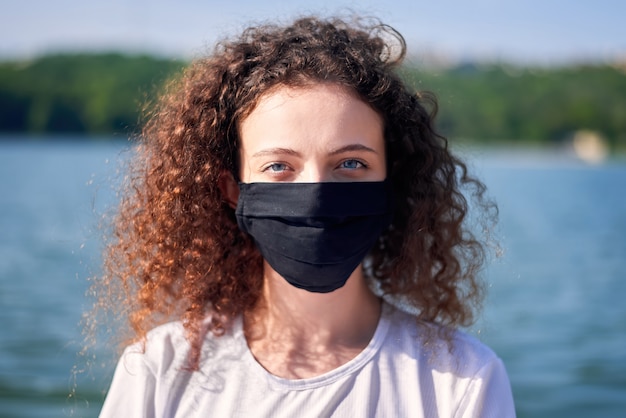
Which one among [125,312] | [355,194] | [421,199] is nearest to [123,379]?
[125,312]

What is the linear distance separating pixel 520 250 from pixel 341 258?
15447 mm

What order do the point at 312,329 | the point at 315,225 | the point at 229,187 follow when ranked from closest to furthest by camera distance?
the point at 315,225 < the point at 312,329 < the point at 229,187

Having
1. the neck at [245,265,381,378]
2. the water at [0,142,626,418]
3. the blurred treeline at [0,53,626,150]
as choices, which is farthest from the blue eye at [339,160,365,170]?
the blurred treeline at [0,53,626,150]

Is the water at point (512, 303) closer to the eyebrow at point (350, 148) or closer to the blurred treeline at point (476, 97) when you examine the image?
the eyebrow at point (350, 148)

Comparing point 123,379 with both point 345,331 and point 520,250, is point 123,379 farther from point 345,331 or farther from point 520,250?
point 520,250

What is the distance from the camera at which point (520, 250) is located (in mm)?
16812

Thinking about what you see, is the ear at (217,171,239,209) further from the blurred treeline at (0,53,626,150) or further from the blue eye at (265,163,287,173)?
the blurred treeline at (0,53,626,150)

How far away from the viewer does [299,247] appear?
6.49 ft

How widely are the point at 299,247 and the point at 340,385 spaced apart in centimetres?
35

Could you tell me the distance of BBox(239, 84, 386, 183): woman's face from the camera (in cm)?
189

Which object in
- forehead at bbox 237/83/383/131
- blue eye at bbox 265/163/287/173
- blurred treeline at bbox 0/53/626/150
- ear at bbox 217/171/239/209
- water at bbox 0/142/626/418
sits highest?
blurred treeline at bbox 0/53/626/150

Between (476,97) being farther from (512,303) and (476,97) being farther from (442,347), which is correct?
(442,347)

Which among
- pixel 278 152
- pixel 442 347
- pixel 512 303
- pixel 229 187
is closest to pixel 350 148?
pixel 278 152

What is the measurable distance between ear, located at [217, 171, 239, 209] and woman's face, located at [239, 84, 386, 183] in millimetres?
170
